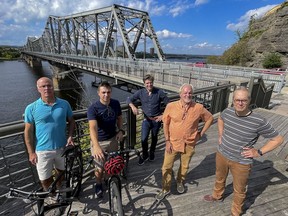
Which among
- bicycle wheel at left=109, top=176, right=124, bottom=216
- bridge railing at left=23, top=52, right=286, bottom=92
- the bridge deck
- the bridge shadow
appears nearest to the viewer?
bicycle wheel at left=109, top=176, right=124, bottom=216

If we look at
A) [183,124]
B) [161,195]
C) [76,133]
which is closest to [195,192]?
[161,195]

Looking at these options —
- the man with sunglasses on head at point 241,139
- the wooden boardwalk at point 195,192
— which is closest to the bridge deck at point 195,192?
the wooden boardwalk at point 195,192

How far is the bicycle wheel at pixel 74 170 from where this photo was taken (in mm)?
2607

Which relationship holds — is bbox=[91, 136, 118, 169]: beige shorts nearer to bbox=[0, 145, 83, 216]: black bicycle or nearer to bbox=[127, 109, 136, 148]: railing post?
bbox=[0, 145, 83, 216]: black bicycle

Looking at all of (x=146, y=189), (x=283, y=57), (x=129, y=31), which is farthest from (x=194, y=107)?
(x=129, y=31)

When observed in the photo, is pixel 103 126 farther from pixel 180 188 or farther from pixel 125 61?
pixel 125 61

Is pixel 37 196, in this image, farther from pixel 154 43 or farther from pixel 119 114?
pixel 154 43

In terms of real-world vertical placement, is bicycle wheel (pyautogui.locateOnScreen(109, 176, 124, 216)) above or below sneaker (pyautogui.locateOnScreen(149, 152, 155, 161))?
above

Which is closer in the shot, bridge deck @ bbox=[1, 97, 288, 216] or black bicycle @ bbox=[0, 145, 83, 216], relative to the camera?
black bicycle @ bbox=[0, 145, 83, 216]

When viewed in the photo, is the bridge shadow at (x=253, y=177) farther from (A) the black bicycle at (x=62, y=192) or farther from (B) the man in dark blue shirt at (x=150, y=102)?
(A) the black bicycle at (x=62, y=192)

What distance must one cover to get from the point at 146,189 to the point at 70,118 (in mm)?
1633

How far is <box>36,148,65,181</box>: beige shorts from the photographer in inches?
96.3

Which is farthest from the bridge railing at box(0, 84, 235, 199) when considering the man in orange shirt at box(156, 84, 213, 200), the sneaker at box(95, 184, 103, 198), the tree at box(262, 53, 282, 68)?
the tree at box(262, 53, 282, 68)

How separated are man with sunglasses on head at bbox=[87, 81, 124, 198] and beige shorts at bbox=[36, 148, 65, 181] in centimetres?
45
